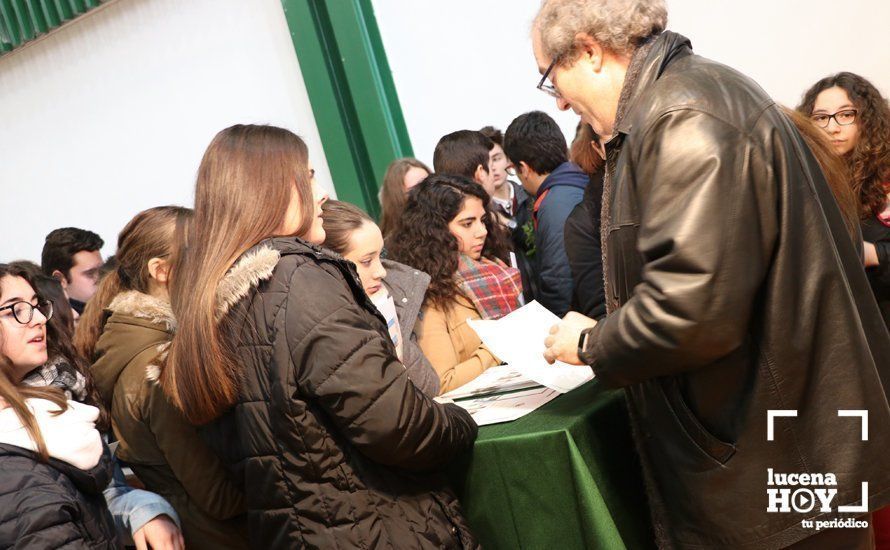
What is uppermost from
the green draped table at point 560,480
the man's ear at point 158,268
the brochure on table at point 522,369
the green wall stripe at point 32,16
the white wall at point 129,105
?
the green wall stripe at point 32,16

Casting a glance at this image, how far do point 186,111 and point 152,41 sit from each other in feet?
1.92

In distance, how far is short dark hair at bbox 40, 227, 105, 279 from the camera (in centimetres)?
539

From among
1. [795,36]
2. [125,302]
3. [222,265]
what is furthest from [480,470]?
[795,36]

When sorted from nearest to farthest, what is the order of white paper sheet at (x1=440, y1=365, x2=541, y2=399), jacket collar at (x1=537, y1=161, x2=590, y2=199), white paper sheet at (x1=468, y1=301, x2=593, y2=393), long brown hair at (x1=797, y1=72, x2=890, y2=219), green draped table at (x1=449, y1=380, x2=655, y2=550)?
1. green draped table at (x1=449, y1=380, x2=655, y2=550)
2. white paper sheet at (x1=468, y1=301, x2=593, y2=393)
3. white paper sheet at (x1=440, y1=365, x2=541, y2=399)
4. long brown hair at (x1=797, y1=72, x2=890, y2=219)
5. jacket collar at (x1=537, y1=161, x2=590, y2=199)

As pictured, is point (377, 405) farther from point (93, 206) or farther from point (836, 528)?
point (93, 206)

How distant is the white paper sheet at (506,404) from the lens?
2.36 metres

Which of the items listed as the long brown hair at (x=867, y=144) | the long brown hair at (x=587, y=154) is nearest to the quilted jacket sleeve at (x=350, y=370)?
the long brown hair at (x=587, y=154)

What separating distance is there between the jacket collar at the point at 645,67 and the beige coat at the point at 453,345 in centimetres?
148

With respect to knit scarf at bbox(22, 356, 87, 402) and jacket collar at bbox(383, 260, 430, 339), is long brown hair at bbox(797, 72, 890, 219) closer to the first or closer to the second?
jacket collar at bbox(383, 260, 430, 339)

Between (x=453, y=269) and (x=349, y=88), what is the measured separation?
111 inches

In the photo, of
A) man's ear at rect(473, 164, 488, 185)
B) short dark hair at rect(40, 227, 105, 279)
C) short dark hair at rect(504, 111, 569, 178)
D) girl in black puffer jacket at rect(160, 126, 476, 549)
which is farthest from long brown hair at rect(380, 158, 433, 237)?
girl in black puffer jacket at rect(160, 126, 476, 549)

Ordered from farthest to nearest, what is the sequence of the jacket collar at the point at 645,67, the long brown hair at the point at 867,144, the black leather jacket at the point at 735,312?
the long brown hair at the point at 867,144 → the jacket collar at the point at 645,67 → the black leather jacket at the point at 735,312

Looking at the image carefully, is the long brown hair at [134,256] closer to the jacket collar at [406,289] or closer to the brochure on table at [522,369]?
the jacket collar at [406,289]

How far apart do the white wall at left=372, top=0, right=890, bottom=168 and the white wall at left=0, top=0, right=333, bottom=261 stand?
0.86m
